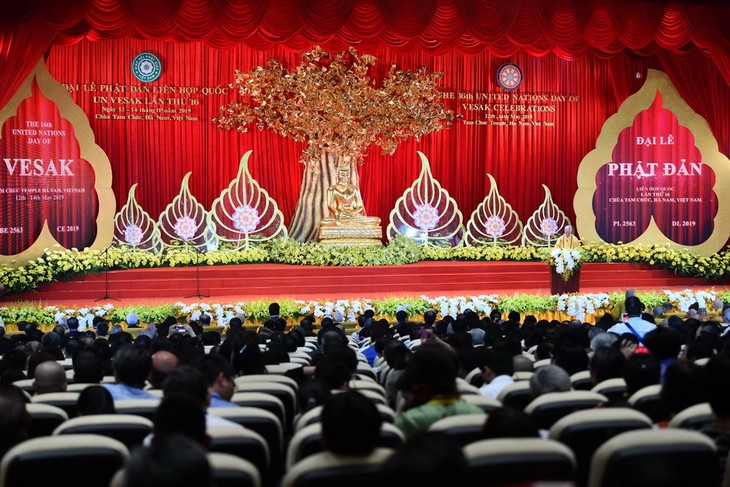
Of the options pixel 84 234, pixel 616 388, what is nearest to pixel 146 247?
pixel 84 234

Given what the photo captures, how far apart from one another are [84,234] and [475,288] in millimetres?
5538

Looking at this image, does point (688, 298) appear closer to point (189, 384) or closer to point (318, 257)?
point (318, 257)

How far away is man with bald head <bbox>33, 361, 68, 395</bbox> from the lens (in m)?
3.24

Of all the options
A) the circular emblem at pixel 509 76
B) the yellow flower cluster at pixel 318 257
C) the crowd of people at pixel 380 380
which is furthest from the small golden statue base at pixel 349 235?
the crowd of people at pixel 380 380

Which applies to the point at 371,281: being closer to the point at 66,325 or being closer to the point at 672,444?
the point at 66,325

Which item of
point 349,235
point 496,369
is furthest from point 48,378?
point 349,235

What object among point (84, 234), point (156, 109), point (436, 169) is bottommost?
point (84, 234)

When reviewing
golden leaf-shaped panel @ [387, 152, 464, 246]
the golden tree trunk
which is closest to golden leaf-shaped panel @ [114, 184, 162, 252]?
the golden tree trunk

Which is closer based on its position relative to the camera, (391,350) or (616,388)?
(616,388)

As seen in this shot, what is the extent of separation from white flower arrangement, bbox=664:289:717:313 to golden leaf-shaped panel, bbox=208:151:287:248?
5.69 meters

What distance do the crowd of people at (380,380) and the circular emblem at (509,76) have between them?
8490 millimetres

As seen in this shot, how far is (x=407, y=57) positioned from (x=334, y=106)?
69.7 inches

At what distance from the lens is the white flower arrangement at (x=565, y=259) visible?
30.8ft

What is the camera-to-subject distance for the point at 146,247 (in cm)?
1219
